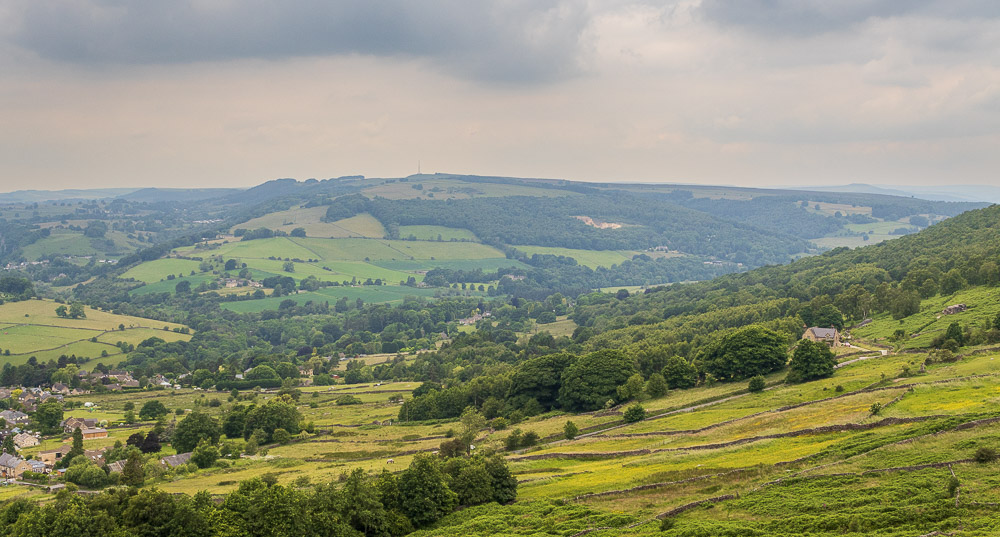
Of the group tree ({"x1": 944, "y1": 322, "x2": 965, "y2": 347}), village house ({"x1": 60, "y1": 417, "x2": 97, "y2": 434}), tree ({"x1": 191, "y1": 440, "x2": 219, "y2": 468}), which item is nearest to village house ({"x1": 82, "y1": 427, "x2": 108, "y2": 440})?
village house ({"x1": 60, "y1": 417, "x2": 97, "y2": 434})

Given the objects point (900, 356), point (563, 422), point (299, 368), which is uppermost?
point (900, 356)

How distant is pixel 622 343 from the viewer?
428 ft

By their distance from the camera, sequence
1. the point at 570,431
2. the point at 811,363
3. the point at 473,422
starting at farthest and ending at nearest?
the point at 473,422, the point at 811,363, the point at 570,431

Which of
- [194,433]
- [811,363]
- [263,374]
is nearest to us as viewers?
[811,363]

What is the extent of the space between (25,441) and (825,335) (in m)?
102

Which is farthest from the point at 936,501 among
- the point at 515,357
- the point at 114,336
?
the point at 114,336

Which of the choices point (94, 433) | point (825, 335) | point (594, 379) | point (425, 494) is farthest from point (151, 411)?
point (825, 335)

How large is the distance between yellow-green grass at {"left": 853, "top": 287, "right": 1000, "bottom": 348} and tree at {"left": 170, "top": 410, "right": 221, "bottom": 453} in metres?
79.8

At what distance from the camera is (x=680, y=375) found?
293 ft

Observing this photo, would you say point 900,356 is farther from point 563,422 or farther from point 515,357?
point 515,357

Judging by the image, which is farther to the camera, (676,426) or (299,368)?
(299,368)

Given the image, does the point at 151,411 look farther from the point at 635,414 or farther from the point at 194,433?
the point at 635,414

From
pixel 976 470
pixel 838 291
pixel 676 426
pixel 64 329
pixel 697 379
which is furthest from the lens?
pixel 64 329

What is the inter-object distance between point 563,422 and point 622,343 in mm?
50312
